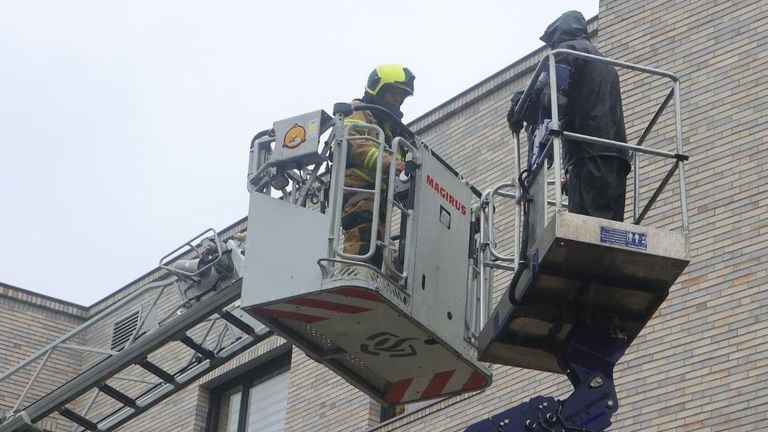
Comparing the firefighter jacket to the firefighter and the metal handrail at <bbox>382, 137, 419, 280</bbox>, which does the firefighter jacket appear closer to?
the firefighter

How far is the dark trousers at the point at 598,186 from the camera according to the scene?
1046 cm

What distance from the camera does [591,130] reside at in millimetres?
10656

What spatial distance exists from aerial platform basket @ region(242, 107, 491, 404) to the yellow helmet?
0.54 meters

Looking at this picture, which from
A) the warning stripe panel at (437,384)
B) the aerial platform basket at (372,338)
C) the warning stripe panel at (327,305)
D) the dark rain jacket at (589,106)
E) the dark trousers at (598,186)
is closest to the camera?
the dark trousers at (598,186)

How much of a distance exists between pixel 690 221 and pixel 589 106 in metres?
4.55

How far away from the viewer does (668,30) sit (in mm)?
16188

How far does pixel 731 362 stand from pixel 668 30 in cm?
379

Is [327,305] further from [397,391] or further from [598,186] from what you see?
[598,186]

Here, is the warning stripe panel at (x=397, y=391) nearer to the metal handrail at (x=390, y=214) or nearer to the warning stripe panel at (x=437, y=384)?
the warning stripe panel at (x=437, y=384)

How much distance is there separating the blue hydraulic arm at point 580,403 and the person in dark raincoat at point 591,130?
85 cm

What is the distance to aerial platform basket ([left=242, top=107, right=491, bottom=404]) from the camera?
11.3m

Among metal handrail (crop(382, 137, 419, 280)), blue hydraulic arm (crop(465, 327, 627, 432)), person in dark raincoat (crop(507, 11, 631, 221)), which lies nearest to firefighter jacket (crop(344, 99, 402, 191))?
metal handrail (crop(382, 137, 419, 280))

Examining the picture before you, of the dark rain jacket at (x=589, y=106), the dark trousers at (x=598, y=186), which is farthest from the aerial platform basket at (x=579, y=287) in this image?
the dark rain jacket at (x=589, y=106)

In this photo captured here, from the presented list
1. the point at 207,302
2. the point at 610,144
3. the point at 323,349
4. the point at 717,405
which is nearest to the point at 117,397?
the point at 207,302
